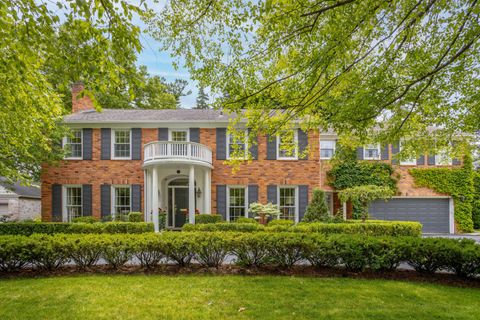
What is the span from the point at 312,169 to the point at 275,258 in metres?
9.34

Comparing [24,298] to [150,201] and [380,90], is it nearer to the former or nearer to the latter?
[380,90]

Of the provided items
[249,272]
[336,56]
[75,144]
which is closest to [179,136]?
[75,144]

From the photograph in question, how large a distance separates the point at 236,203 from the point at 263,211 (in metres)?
1.77

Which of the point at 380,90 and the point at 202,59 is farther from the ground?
the point at 202,59

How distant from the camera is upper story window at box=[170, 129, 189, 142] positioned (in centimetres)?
1577

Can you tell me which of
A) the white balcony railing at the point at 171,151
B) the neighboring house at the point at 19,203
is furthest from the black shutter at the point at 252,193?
the neighboring house at the point at 19,203

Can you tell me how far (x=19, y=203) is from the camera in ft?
74.8

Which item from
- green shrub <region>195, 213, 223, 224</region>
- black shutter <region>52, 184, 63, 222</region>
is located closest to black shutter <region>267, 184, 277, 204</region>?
green shrub <region>195, 213, 223, 224</region>

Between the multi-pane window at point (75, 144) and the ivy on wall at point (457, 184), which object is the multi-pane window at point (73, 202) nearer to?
the multi-pane window at point (75, 144)

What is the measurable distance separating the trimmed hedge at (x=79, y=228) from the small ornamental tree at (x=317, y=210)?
683 centimetres

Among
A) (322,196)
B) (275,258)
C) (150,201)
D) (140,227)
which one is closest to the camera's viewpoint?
(275,258)

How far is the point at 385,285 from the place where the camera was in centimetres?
588

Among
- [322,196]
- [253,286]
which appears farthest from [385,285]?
[322,196]

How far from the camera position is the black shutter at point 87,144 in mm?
15625
